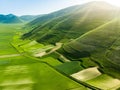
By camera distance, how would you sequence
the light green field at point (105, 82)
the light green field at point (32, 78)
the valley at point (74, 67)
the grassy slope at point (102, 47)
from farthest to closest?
the grassy slope at point (102, 47) → the valley at point (74, 67) → the light green field at point (32, 78) → the light green field at point (105, 82)

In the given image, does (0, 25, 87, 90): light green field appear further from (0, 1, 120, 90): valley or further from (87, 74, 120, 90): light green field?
(87, 74, 120, 90): light green field

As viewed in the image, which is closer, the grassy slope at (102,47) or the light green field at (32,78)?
the light green field at (32,78)

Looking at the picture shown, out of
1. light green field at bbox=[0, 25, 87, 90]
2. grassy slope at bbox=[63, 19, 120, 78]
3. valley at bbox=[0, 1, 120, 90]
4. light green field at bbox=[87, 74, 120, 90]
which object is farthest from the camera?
grassy slope at bbox=[63, 19, 120, 78]

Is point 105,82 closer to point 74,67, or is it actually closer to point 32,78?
point 74,67

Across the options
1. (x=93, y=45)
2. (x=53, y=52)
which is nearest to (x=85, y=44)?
(x=93, y=45)

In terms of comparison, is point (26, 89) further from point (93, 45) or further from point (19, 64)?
point (93, 45)

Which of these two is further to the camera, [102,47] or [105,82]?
[102,47]

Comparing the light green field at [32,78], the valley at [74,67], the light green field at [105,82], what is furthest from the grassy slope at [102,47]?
the light green field at [32,78]

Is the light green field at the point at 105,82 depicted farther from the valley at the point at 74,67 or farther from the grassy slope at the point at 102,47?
the grassy slope at the point at 102,47

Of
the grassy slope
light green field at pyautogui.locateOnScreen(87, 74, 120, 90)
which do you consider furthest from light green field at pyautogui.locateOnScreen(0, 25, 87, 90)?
the grassy slope

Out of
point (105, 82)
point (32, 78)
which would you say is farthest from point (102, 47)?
point (32, 78)

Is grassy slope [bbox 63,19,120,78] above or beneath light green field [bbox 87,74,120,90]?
above

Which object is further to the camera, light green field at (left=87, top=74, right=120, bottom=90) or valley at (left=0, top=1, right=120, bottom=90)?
valley at (left=0, top=1, right=120, bottom=90)
